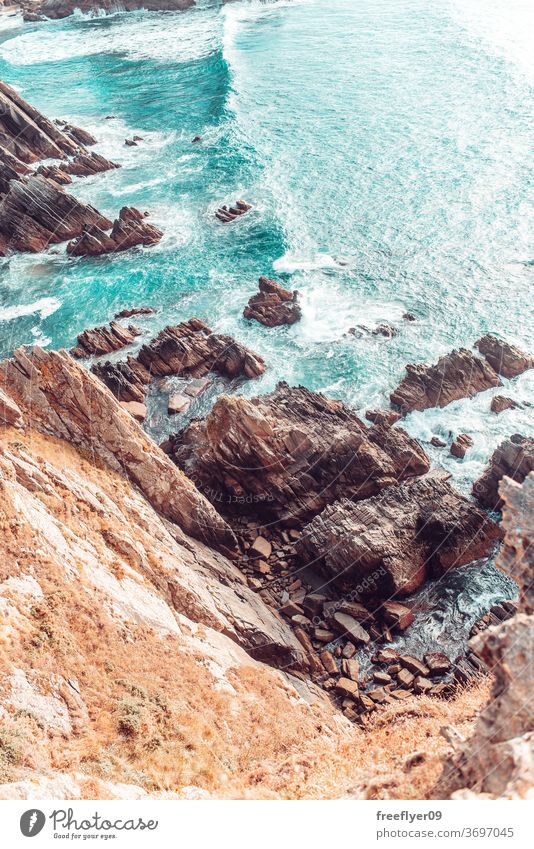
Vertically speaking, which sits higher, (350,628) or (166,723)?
(166,723)

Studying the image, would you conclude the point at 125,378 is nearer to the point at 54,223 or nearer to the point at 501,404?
the point at 501,404

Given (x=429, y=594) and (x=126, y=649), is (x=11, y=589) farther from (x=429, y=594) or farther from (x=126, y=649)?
(x=429, y=594)

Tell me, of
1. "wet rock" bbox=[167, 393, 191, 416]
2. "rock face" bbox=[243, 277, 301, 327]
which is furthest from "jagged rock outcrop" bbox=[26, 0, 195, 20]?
"wet rock" bbox=[167, 393, 191, 416]

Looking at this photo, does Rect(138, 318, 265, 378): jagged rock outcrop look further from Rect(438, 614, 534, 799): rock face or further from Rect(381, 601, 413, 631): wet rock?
Rect(438, 614, 534, 799): rock face

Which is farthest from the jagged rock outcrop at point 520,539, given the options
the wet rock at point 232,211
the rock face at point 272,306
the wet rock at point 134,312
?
the wet rock at point 232,211

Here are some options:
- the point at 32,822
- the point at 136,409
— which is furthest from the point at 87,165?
the point at 32,822

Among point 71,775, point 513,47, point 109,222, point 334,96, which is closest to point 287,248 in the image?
point 109,222

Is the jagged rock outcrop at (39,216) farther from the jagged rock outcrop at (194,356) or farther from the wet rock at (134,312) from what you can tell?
the jagged rock outcrop at (194,356)
